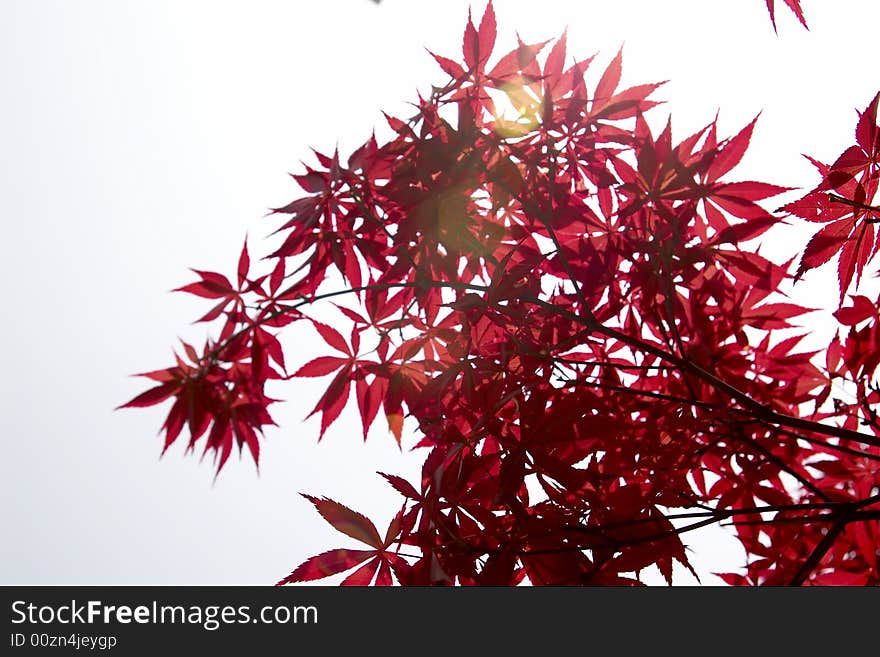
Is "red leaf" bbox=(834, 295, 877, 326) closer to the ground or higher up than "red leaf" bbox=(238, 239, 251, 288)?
closer to the ground

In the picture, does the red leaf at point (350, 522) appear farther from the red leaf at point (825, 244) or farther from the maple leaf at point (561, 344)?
the red leaf at point (825, 244)

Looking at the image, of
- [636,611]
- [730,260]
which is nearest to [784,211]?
[730,260]

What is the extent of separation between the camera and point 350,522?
0.92 metres

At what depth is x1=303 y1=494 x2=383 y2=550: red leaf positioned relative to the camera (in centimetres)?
89

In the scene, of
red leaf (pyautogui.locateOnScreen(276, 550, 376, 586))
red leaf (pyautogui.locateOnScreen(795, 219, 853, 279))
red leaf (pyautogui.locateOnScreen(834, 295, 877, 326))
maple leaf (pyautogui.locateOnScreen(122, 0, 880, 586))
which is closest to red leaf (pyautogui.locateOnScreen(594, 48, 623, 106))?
maple leaf (pyautogui.locateOnScreen(122, 0, 880, 586))

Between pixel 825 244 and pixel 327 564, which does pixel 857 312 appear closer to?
pixel 825 244

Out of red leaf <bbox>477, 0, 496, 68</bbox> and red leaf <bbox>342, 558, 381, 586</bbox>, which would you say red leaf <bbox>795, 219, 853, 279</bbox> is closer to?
red leaf <bbox>477, 0, 496, 68</bbox>

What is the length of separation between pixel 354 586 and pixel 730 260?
776 mm

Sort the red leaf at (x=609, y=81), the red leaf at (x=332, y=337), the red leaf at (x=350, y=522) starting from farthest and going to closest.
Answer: the red leaf at (x=332, y=337), the red leaf at (x=609, y=81), the red leaf at (x=350, y=522)

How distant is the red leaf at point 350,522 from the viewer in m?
0.89

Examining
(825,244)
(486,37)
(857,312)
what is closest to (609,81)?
(486,37)

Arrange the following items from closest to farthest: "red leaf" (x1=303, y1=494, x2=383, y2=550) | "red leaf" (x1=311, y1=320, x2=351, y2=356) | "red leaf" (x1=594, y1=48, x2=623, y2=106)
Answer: "red leaf" (x1=303, y1=494, x2=383, y2=550), "red leaf" (x1=594, y1=48, x2=623, y2=106), "red leaf" (x1=311, y1=320, x2=351, y2=356)

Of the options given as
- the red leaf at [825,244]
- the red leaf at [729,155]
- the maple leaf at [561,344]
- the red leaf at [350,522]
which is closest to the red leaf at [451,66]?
the maple leaf at [561,344]

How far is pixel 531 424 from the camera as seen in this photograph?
94 cm
